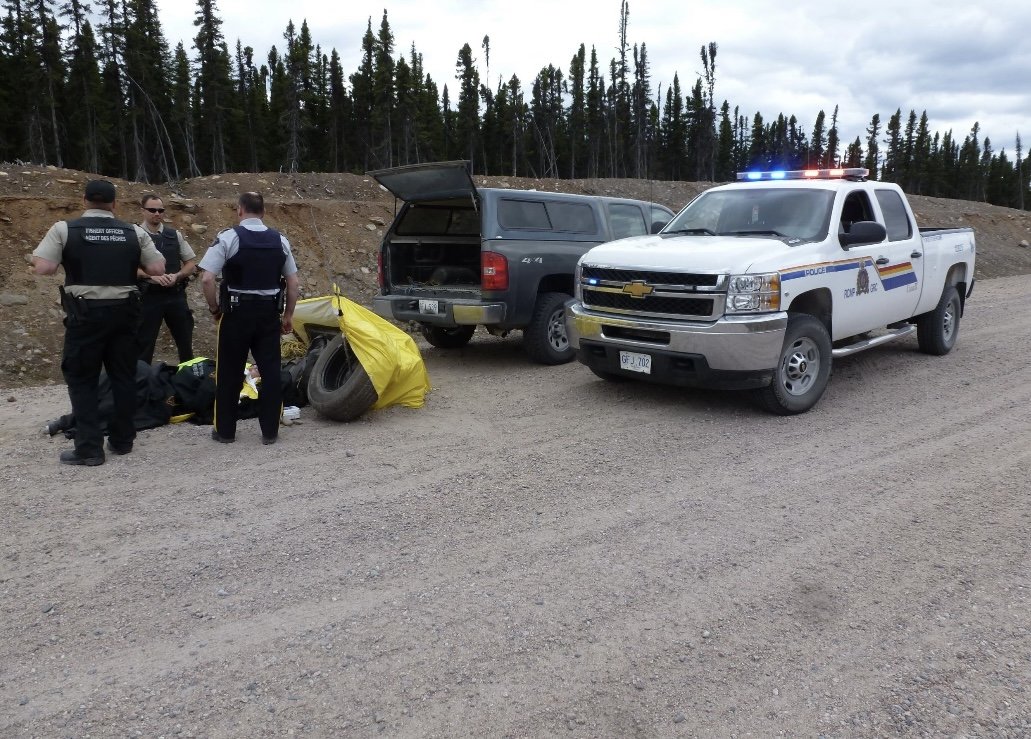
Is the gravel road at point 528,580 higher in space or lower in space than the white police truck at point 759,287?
lower

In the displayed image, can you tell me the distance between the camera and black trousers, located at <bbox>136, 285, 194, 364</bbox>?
7035 millimetres

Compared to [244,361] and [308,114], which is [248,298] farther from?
[308,114]

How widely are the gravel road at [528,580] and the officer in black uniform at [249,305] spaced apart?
11.5 inches

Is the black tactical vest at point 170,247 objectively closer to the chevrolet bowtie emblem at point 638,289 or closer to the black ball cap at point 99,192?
the black ball cap at point 99,192

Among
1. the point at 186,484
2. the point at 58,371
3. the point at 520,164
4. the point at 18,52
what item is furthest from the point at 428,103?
the point at 186,484

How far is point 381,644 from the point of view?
9.97 ft

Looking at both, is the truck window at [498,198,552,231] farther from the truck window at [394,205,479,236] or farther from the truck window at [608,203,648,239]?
the truck window at [608,203,648,239]

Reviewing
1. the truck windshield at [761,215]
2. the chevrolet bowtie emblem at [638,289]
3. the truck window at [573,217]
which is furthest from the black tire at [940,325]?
the chevrolet bowtie emblem at [638,289]

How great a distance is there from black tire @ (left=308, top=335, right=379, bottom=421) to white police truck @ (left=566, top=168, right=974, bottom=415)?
198 centimetres

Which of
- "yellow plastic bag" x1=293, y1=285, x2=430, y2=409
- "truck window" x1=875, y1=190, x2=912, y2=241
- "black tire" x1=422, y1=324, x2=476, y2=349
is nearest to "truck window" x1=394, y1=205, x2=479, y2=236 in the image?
"black tire" x1=422, y1=324, x2=476, y2=349

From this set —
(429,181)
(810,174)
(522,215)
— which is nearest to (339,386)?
→ (429,181)

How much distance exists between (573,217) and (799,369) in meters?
3.68

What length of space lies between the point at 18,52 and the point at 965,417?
58.1m

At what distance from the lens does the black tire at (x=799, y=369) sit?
6195 mm
